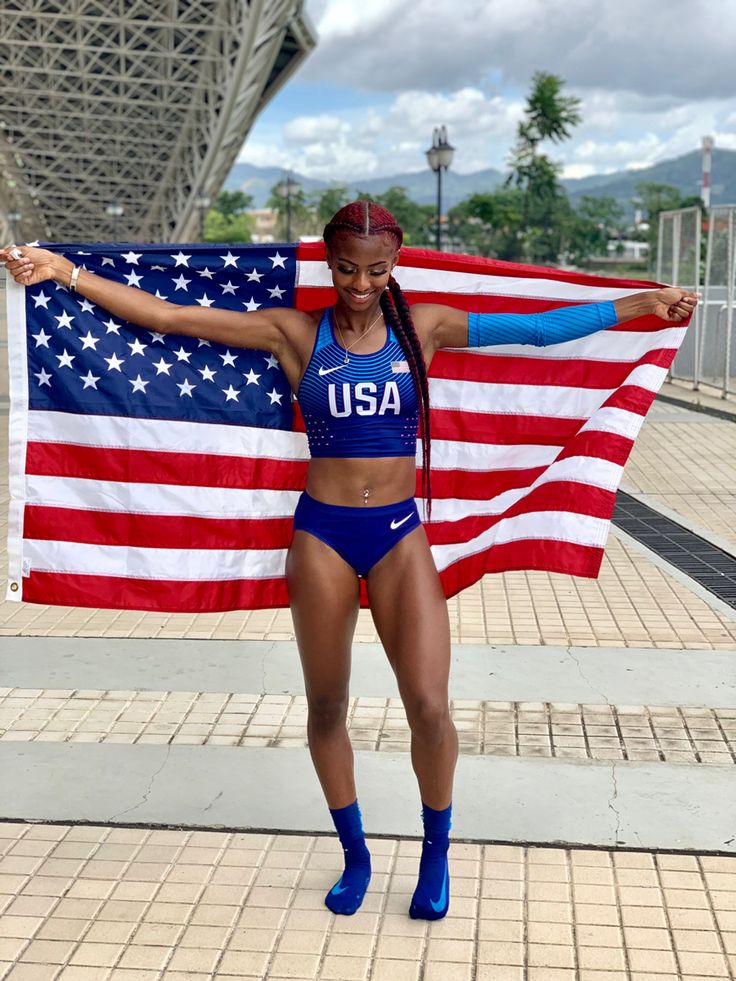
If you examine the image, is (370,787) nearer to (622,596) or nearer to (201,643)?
(201,643)

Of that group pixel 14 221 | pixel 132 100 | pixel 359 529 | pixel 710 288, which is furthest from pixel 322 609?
pixel 14 221

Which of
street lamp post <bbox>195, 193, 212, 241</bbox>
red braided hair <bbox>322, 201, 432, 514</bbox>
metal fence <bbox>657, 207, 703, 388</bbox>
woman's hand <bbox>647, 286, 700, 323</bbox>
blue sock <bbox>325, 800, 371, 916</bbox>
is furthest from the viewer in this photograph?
street lamp post <bbox>195, 193, 212, 241</bbox>

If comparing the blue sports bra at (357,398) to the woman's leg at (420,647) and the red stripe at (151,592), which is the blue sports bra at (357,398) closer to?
the woman's leg at (420,647)

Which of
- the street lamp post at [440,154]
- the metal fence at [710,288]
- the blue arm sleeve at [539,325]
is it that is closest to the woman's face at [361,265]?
the blue arm sleeve at [539,325]

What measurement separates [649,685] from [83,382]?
3.02 meters

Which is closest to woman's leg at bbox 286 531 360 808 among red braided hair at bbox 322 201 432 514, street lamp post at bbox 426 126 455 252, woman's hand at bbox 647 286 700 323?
red braided hair at bbox 322 201 432 514

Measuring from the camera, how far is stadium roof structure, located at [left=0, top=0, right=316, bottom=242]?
58.1 metres

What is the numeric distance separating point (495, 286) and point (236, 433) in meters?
1.14

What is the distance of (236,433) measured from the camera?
4.54 m

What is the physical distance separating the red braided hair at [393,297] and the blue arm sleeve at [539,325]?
266 mm

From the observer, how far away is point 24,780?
4.75m

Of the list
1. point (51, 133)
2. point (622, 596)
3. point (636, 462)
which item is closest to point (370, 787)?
point (622, 596)

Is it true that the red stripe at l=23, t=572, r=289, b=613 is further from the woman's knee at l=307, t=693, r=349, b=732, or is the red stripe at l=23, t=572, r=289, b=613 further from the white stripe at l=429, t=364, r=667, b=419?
the white stripe at l=429, t=364, r=667, b=419

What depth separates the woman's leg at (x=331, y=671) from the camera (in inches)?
144
